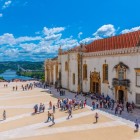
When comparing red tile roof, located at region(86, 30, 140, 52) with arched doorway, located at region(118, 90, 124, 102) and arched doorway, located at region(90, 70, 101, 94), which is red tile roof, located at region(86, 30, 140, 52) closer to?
arched doorway, located at region(90, 70, 101, 94)

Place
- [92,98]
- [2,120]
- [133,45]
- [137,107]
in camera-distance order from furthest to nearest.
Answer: [92,98]
[133,45]
[137,107]
[2,120]

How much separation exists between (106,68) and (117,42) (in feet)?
13.3

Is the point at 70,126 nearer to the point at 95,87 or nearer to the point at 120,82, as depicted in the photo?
the point at 120,82

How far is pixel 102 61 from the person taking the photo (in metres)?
39.9

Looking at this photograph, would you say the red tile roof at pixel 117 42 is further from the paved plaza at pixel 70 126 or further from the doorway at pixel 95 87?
the paved plaza at pixel 70 126

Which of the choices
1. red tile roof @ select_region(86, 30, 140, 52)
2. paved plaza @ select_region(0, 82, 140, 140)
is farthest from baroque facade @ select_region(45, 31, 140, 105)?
paved plaza @ select_region(0, 82, 140, 140)

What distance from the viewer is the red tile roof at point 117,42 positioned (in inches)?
1408

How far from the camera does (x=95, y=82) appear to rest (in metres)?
42.1

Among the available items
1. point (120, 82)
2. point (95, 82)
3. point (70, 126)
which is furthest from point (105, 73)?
point (70, 126)

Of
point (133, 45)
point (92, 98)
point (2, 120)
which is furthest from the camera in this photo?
point (92, 98)

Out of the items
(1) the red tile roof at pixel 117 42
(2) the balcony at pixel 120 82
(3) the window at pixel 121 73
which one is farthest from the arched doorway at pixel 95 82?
(3) the window at pixel 121 73

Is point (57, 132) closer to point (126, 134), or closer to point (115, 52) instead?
point (126, 134)

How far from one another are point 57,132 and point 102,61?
62.7ft

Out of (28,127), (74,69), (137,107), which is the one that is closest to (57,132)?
(28,127)
